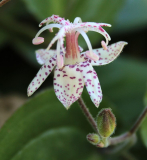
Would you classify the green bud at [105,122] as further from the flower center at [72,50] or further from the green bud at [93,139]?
the flower center at [72,50]

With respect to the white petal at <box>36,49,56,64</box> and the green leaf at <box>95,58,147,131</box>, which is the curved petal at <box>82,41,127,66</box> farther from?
the green leaf at <box>95,58,147,131</box>

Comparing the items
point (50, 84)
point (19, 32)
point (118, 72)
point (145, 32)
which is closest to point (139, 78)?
point (118, 72)

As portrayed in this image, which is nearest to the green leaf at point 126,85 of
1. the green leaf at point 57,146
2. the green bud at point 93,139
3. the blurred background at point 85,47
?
the blurred background at point 85,47

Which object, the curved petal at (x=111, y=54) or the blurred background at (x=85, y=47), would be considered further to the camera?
the blurred background at (x=85, y=47)

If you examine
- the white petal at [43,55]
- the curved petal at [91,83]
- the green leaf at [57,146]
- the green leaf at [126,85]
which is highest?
the white petal at [43,55]

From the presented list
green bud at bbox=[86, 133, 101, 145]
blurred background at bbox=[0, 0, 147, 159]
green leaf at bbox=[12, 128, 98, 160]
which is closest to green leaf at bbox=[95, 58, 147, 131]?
blurred background at bbox=[0, 0, 147, 159]

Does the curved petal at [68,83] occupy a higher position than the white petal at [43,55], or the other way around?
the white petal at [43,55]

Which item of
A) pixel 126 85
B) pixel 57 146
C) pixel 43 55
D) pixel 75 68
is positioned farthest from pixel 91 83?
pixel 126 85
